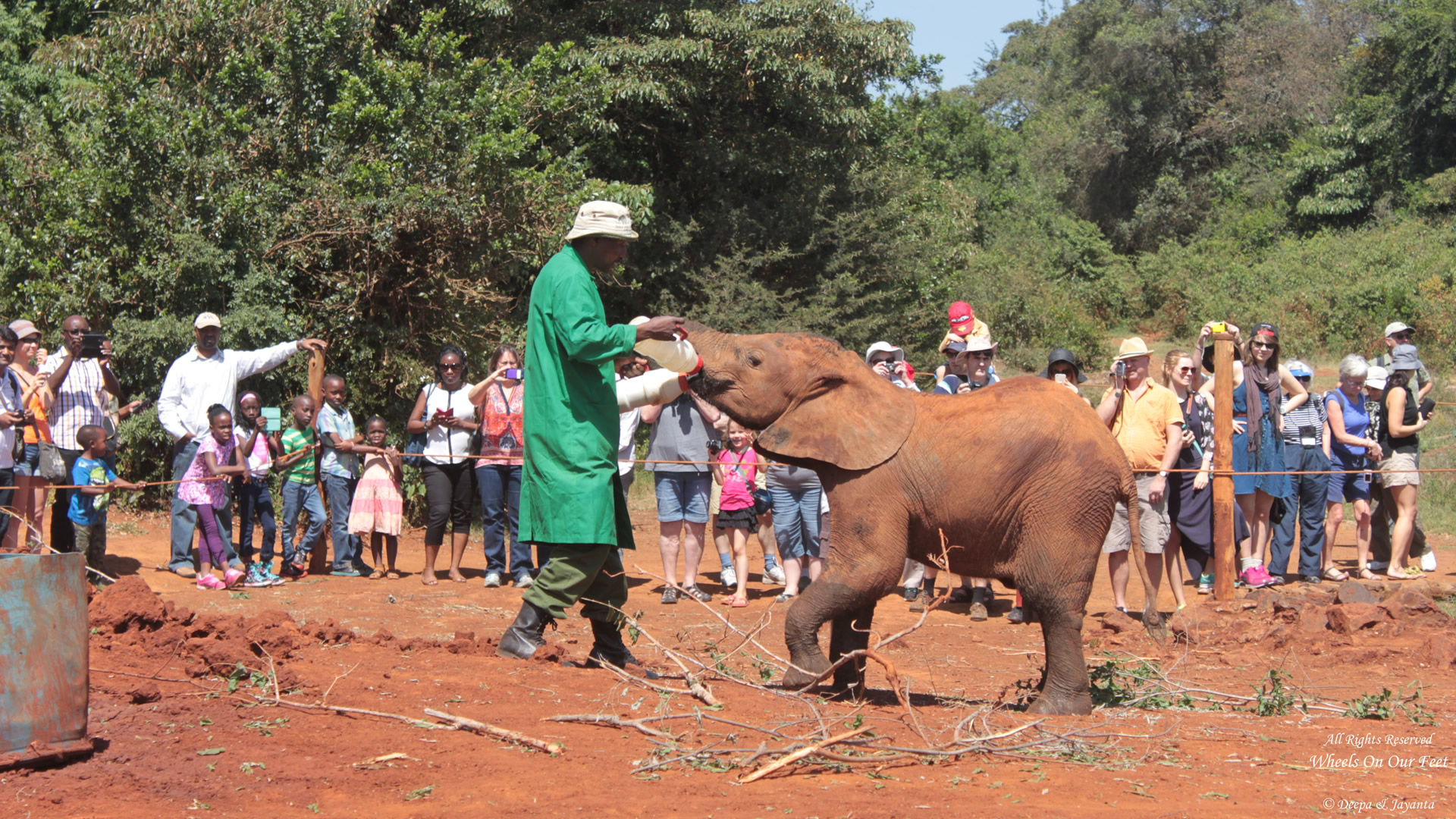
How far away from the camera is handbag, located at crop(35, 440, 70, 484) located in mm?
8953

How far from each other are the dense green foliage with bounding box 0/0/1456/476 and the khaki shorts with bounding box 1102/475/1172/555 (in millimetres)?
7218

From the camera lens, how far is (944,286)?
22547 millimetres

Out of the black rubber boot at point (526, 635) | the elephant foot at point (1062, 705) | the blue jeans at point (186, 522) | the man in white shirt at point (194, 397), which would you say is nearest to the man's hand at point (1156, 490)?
the elephant foot at point (1062, 705)

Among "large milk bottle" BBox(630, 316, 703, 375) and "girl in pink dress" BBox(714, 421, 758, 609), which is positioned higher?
"large milk bottle" BBox(630, 316, 703, 375)

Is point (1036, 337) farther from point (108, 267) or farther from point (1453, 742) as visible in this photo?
point (1453, 742)

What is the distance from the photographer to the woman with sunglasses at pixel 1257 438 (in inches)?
398

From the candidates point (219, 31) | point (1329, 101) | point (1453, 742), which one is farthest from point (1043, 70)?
point (1453, 742)

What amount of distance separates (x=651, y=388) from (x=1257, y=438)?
6.27 meters

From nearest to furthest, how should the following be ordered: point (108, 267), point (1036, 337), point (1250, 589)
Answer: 1. point (1250, 589)
2. point (108, 267)
3. point (1036, 337)

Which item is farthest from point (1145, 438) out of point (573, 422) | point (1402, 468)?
point (573, 422)

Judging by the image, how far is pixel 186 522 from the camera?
9641mm

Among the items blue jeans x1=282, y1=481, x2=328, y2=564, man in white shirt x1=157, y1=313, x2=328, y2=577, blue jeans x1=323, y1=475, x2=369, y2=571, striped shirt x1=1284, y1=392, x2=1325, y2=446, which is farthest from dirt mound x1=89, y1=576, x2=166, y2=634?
striped shirt x1=1284, y1=392, x2=1325, y2=446

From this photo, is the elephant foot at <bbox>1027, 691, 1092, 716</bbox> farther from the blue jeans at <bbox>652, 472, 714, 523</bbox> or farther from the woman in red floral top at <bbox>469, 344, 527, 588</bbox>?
the woman in red floral top at <bbox>469, 344, 527, 588</bbox>

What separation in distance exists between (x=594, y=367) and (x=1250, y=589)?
631 cm
